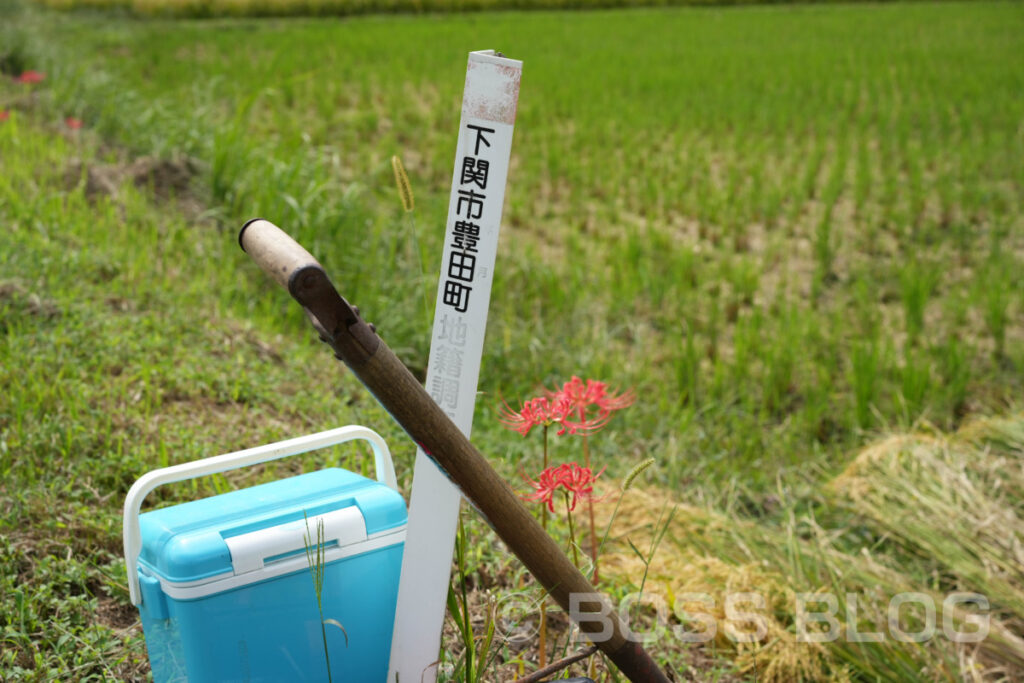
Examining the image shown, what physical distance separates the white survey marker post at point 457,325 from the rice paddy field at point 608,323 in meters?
0.11

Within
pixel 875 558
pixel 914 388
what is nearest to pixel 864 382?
pixel 914 388

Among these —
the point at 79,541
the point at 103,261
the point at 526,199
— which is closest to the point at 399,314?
the point at 103,261

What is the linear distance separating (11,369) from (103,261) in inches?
37.6

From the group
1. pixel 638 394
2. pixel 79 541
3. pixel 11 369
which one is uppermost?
pixel 11 369

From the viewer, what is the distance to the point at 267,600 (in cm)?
125

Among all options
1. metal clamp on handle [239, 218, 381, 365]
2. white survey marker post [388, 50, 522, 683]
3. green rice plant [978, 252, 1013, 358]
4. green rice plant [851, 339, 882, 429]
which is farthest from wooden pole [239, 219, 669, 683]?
green rice plant [978, 252, 1013, 358]

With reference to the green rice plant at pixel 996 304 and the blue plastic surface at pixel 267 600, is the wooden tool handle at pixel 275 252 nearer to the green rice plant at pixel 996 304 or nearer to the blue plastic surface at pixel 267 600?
the blue plastic surface at pixel 267 600

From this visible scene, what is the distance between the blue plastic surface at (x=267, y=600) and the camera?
1.20 metres

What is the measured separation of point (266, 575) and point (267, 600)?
0.04 metres

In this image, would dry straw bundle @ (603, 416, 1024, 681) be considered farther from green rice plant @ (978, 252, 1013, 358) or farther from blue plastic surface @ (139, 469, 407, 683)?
green rice plant @ (978, 252, 1013, 358)

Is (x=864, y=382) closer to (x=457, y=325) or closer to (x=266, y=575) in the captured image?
(x=457, y=325)

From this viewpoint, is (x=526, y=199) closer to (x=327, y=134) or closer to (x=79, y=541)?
(x=327, y=134)

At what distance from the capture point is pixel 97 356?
268 centimetres

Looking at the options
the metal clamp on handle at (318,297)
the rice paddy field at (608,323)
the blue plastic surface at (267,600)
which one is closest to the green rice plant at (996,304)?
the rice paddy field at (608,323)
